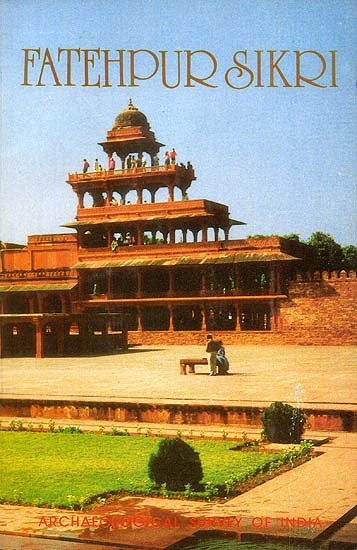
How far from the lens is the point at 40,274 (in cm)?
4016

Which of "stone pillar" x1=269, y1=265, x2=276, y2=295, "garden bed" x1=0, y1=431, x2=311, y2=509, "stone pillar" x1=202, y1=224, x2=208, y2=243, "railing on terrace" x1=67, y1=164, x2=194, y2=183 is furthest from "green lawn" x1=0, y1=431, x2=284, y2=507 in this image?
"railing on terrace" x1=67, y1=164, x2=194, y2=183

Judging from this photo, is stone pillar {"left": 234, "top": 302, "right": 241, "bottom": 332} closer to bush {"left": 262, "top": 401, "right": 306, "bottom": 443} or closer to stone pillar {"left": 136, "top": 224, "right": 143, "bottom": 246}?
stone pillar {"left": 136, "top": 224, "right": 143, "bottom": 246}

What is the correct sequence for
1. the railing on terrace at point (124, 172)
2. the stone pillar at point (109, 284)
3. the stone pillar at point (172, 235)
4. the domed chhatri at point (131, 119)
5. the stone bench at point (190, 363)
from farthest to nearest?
the domed chhatri at point (131, 119) → the railing on terrace at point (124, 172) → the stone pillar at point (172, 235) → the stone pillar at point (109, 284) → the stone bench at point (190, 363)

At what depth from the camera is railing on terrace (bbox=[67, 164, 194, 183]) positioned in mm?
41969

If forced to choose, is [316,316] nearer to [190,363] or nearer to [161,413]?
[190,363]

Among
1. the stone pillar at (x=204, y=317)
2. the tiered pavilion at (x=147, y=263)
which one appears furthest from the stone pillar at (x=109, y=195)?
the stone pillar at (x=204, y=317)

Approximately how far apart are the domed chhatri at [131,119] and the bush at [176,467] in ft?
124

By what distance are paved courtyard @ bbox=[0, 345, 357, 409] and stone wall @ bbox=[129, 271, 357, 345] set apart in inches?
339

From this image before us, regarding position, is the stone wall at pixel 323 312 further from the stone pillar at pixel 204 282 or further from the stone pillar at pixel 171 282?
the stone pillar at pixel 171 282

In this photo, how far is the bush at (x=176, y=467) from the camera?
24.8 ft

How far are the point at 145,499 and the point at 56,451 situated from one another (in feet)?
8.55

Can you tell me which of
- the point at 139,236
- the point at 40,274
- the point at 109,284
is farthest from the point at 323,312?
the point at 40,274

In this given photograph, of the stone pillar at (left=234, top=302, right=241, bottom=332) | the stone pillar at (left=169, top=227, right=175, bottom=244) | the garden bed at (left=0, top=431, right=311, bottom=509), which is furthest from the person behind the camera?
the stone pillar at (left=169, top=227, right=175, bottom=244)

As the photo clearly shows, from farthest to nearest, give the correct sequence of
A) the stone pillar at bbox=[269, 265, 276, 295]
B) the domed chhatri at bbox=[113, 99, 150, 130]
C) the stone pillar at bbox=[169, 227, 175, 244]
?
the domed chhatri at bbox=[113, 99, 150, 130]
the stone pillar at bbox=[169, 227, 175, 244]
the stone pillar at bbox=[269, 265, 276, 295]
